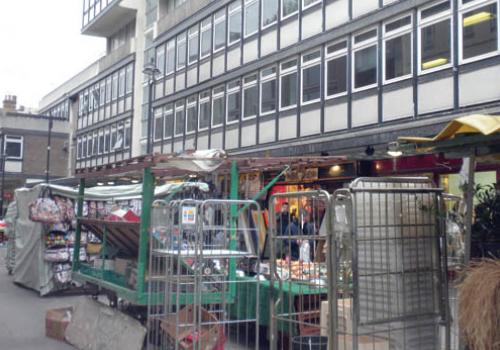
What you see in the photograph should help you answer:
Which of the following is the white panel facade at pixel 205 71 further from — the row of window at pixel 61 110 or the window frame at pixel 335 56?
the row of window at pixel 61 110

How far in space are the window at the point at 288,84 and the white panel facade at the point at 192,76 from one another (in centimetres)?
689

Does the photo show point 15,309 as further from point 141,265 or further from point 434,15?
point 434,15

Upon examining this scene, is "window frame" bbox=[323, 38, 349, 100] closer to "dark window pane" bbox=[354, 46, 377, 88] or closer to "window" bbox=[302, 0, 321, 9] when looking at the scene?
"dark window pane" bbox=[354, 46, 377, 88]

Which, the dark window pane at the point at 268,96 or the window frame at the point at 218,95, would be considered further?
the window frame at the point at 218,95

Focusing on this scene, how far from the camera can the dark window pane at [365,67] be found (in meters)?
16.7

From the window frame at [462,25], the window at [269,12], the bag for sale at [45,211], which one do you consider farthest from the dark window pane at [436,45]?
the bag for sale at [45,211]

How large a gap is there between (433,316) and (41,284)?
11337 millimetres

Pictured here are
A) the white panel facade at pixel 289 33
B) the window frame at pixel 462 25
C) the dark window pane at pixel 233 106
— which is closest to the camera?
the window frame at pixel 462 25

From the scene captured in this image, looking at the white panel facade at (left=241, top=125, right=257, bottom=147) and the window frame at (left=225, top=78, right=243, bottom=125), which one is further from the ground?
the window frame at (left=225, top=78, right=243, bottom=125)

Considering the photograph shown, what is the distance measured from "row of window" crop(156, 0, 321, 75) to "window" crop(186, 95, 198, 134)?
1783 millimetres

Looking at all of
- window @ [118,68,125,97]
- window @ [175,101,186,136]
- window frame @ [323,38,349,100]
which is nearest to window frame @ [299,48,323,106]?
window frame @ [323,38,349,100]

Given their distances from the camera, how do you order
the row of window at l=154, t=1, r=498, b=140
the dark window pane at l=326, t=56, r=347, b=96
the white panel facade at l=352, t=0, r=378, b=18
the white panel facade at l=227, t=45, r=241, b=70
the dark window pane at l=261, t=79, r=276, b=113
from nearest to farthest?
the row of window at l=154, t=1, r=498, b=140 → the white panel facade at l=352, t=0, r=378, b=18 → the dark window pane at l=326, t=56, r=347, b=96 → the dark window pane at l=261, t=79, r=276, b=113 → the white panel facade at l=227, t=45, r=241, b=70

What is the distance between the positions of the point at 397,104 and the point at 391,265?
37.6 feet

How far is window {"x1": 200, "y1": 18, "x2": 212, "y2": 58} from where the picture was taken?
2539cm
